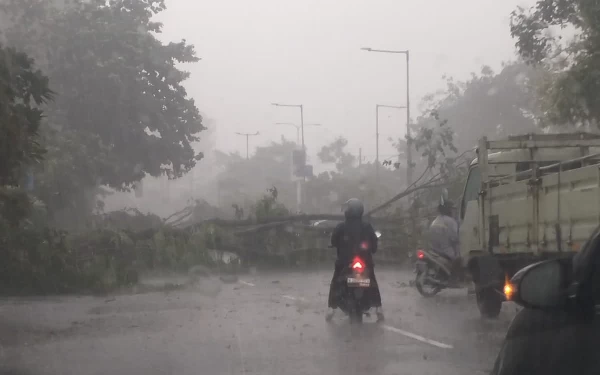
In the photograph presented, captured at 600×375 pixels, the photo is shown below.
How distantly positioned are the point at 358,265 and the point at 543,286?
332 inches

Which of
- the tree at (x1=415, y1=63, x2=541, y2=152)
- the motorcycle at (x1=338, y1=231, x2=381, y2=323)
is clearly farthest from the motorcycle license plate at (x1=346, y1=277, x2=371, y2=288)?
the tree at (x1=415, y1=63, x2=541, y2=152)

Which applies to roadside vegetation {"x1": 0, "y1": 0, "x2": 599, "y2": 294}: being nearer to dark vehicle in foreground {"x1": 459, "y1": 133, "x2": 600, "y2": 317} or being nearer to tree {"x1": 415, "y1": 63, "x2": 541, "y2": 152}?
dark vehicle in foreground {"x1": 459, "y1": 133, "x2": 600, "y2": 317}

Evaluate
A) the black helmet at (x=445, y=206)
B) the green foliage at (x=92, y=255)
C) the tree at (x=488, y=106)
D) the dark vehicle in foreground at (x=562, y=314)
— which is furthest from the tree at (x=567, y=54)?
the tree at (x=488, y=106)

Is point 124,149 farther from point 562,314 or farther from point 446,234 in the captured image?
point 562,314

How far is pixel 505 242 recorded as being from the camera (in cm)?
1026

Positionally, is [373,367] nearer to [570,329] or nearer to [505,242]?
[505,242]

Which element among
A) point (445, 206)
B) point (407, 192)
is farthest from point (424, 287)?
point (407, 192)

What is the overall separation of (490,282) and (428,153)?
47.7 feet

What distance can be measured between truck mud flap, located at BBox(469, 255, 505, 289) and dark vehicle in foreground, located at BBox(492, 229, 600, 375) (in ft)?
25.5

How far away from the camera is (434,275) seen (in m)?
14.4

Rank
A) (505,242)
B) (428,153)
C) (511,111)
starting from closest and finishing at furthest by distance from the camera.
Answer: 1. (505,242)
2. (428,153)
3. (511,111)

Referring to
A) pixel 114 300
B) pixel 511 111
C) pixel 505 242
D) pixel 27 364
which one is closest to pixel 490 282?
pixel 505 242

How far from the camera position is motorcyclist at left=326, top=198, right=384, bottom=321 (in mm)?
11523

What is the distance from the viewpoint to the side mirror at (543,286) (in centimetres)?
301
